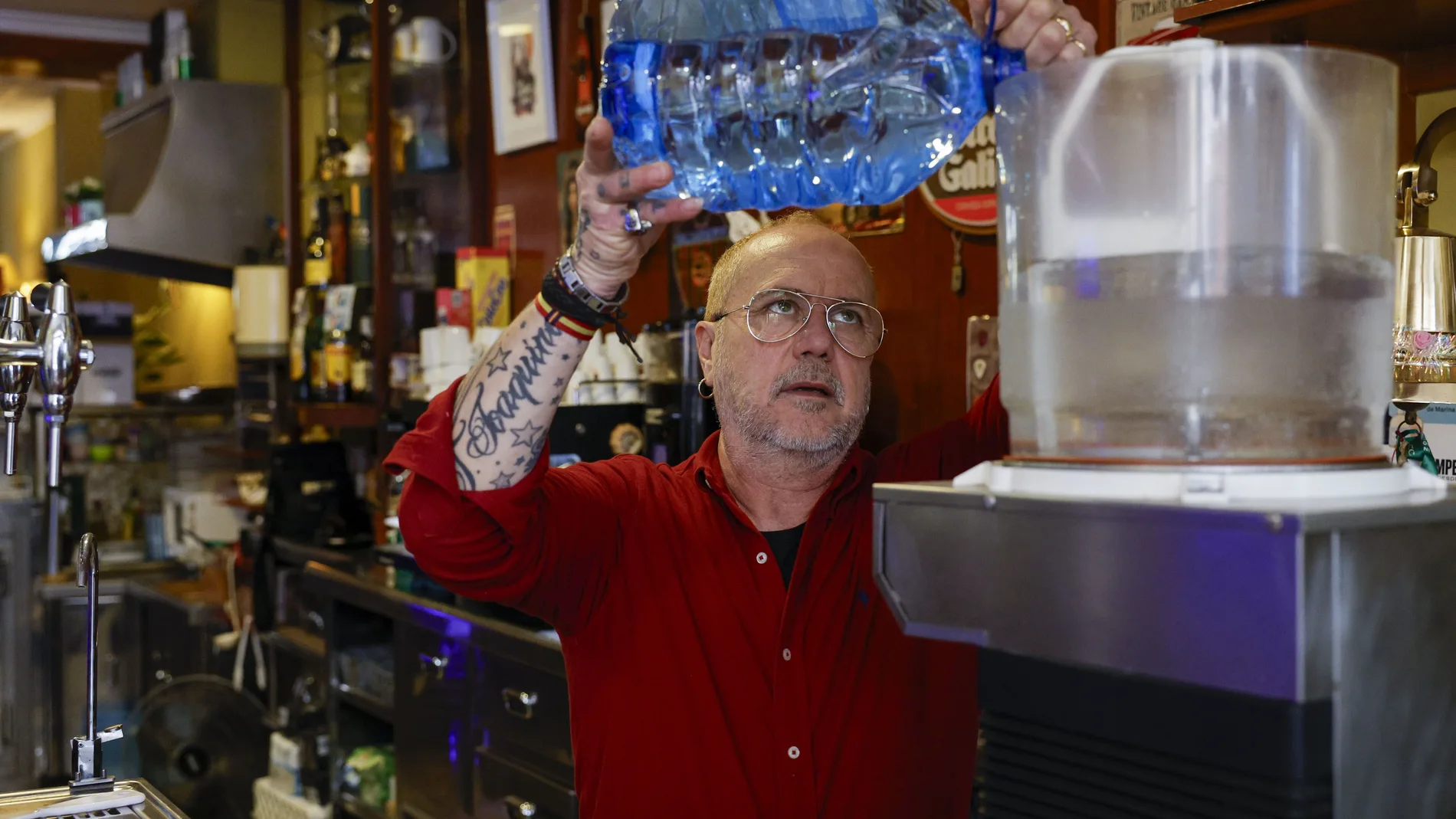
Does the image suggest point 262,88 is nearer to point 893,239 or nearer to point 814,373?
point 893,239

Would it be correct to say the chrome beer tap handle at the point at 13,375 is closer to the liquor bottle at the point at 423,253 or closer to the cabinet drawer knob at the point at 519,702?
the cabinet drawer knob at the point at 519,702

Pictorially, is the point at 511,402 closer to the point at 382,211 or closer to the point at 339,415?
the point at 382,211

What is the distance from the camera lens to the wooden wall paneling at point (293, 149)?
198 inches

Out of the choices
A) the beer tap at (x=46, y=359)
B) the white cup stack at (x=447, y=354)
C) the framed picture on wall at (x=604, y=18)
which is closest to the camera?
the beer tap at (x=46, y=359)

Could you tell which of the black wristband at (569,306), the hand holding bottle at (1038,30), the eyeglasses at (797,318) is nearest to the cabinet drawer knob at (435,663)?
the eyeglasses at (797,318)

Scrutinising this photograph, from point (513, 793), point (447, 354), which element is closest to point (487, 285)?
point (447, 354)

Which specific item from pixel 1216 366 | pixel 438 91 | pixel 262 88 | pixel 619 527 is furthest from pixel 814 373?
pixel 262 88

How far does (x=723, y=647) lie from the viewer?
1.72 m

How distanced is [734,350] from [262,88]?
3978mm

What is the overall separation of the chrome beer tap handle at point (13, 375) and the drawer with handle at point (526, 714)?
1.17 metres

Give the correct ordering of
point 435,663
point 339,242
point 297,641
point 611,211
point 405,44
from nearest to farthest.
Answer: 1. point 611,211
2. point 435,663
3. point 297,641
4. point 405,44
5. point 339,242

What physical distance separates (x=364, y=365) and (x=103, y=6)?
8.92ft

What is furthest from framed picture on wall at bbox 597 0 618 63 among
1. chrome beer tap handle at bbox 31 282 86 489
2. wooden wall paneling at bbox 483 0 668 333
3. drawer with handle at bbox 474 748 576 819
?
chrome beer tap handle at bbox 31 282 86 489

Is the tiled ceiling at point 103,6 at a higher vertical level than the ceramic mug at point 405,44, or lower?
higher
